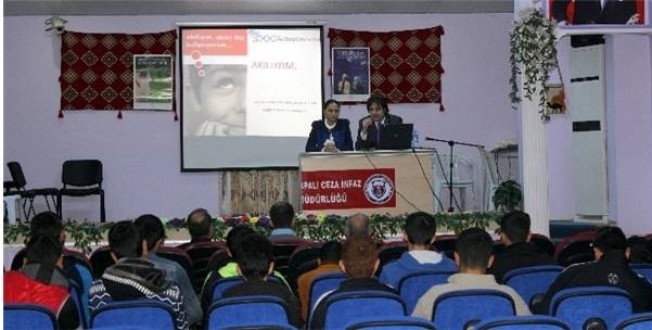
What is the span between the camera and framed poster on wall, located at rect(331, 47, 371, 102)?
486 inches

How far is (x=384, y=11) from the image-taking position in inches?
488

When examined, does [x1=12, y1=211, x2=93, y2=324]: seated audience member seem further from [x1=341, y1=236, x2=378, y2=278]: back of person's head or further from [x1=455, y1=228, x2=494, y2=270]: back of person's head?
[x1=455, y1=228, x2=494, y2=270]: back of person's head

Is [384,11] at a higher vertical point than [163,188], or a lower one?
higher

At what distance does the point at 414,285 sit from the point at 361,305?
0.76 m

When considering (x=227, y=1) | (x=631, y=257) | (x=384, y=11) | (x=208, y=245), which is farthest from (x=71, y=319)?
(x=384, y=11)

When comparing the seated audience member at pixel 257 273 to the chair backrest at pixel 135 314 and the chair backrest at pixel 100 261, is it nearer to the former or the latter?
the chair backrest at pixel 135 314

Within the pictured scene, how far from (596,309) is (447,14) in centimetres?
919

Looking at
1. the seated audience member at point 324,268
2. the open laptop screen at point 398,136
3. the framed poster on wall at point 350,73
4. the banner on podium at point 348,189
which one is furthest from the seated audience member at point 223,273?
the framed poster on wall at point 350,73

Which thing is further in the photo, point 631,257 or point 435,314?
point 631,257

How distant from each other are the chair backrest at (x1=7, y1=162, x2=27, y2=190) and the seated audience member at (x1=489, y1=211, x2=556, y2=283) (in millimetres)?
7608

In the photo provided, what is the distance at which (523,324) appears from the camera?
301 centimetres

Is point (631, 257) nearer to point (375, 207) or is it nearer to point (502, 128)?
point (375, 207)

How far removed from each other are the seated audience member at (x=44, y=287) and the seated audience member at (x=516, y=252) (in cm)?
202

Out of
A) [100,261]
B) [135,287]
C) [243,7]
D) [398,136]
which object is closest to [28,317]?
[135,287]
